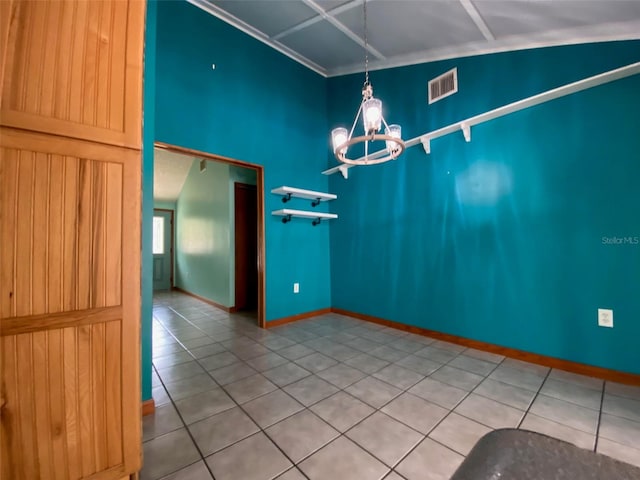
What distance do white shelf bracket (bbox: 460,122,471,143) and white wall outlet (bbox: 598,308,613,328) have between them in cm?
181

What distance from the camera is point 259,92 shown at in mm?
3209

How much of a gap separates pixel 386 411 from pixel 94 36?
218 centimetres

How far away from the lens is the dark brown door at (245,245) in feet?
13.7

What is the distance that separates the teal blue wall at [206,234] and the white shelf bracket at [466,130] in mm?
3416

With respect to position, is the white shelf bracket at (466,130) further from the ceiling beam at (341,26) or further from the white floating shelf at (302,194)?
the white floating shelf at (302,194)

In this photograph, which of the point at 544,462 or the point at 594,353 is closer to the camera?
the point at 544,462

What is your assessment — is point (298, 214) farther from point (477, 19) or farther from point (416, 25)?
point (477, 19)

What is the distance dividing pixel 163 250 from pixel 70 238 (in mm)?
7126

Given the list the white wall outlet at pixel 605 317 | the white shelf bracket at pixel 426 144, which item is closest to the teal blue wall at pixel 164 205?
the white shelf bracket at pixel 426 144

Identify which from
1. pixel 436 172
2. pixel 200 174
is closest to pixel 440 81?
pixel 436 172

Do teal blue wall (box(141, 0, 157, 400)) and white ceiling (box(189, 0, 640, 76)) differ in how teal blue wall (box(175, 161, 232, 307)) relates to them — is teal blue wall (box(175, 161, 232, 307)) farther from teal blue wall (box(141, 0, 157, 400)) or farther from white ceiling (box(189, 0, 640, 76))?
teal blue wall (box(141, 0, 157, 400))

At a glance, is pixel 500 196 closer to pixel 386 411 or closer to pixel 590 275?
pixel 590 275

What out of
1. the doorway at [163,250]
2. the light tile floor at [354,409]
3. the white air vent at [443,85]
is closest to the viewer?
the light tile floor at [354,409]

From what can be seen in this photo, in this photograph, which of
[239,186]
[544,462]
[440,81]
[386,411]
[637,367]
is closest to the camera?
[544,462]
